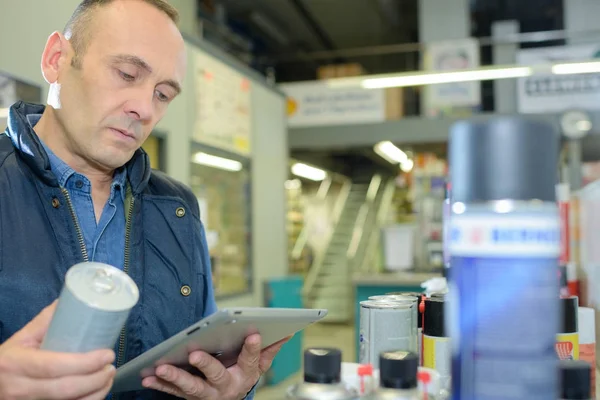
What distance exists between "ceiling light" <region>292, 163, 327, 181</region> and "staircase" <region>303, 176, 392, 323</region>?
941mm

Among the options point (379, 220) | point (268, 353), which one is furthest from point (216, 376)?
point (379, 220)

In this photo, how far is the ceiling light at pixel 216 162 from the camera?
17.1ft

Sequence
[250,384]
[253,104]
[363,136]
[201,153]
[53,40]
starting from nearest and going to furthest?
[250,384] < [53,40] < [201,153] < [253,104] < [363,136]

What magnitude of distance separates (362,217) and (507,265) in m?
13.5

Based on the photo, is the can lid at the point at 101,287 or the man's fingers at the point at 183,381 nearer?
the can lid at the point at 101,287

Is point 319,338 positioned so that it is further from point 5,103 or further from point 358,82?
point 5,103

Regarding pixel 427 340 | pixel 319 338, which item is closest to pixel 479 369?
pixel 427 340

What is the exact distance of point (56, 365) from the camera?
2.29 feet

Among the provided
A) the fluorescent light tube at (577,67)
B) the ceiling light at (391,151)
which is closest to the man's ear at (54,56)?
the fluorescent light tube at (577,67)

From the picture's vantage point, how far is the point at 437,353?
0.96 meters

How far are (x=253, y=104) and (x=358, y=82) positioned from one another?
4.17 feet

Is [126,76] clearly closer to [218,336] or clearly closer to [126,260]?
[126,260]

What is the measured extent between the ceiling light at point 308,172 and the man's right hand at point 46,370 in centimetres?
1247

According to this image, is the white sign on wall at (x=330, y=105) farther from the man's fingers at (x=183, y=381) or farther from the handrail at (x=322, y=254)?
the man's fingers at (x=183, y=381)
